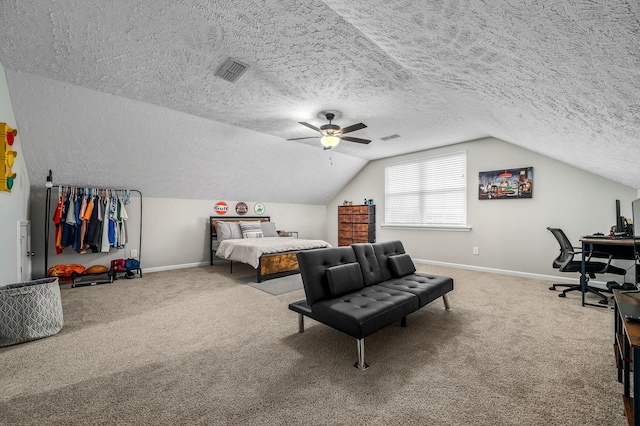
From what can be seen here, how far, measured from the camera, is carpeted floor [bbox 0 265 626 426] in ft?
4.90

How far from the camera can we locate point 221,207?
6.36 meters

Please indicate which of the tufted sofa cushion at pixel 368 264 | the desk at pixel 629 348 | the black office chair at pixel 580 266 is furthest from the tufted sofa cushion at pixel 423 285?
the black office chair at pixel 580 266

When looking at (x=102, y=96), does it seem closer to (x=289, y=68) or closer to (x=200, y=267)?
(x=289, y=68)

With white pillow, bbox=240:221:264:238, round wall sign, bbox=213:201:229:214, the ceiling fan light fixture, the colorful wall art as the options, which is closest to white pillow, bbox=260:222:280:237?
white pillow, bbox=240:221:264:238

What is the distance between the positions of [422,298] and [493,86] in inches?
78.2

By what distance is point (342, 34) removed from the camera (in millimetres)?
2268

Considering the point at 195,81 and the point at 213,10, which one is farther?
the point at 195,81

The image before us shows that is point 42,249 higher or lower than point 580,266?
higher

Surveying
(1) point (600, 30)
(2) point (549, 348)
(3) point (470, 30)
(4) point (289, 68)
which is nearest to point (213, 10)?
(4) point (289, 68)

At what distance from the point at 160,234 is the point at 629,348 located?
6408 mm

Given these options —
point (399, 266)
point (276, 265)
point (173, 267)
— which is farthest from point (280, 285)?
point (173, 267)

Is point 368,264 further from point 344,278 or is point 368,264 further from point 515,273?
point 515,273

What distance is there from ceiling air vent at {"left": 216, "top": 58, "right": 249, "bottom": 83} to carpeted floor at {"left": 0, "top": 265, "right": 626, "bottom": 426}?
2658 mm

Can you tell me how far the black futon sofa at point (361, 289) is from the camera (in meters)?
2.02
